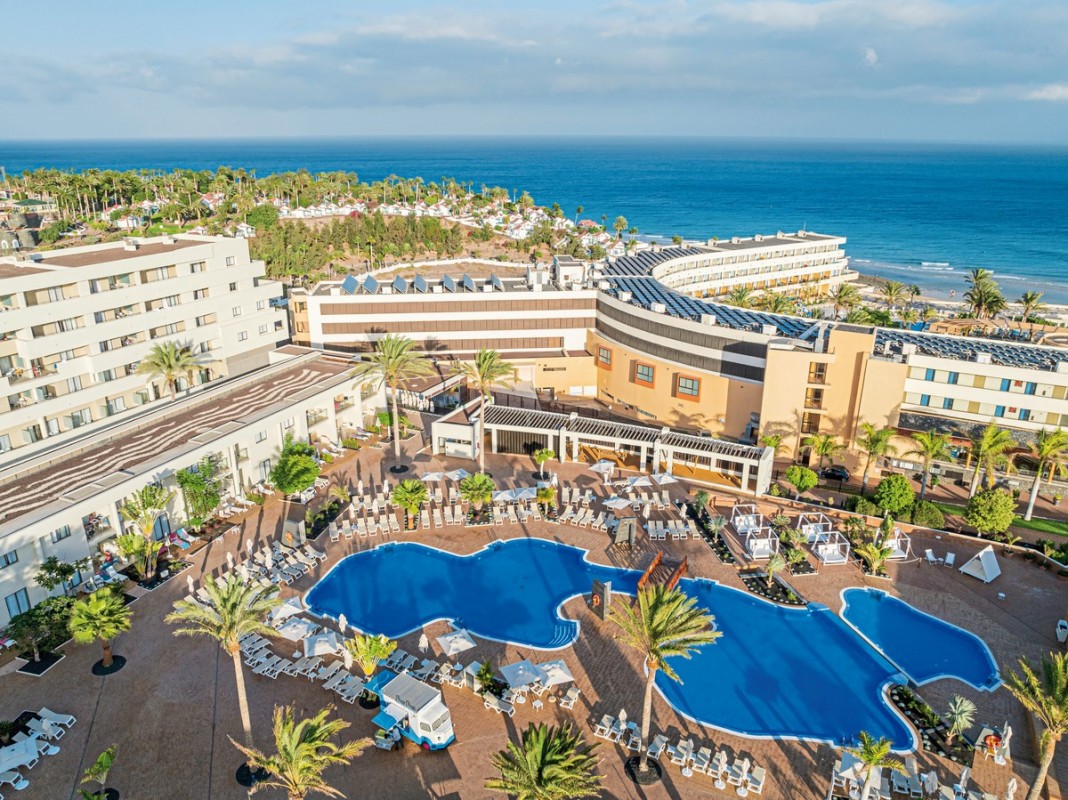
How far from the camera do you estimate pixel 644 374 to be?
58.0 meters

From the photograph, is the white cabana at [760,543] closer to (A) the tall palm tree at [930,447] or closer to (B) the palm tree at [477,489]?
(A) the tall palm tree at [930,447]

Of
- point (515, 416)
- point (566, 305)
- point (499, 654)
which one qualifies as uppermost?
point (566, 305)

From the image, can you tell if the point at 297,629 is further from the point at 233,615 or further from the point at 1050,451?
the point at 1050,451

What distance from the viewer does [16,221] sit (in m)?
125

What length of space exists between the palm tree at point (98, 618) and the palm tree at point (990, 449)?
44.8 meters

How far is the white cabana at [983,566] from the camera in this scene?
35.5 m

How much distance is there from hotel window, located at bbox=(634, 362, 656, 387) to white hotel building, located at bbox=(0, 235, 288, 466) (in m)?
31.4

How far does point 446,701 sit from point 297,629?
771cm

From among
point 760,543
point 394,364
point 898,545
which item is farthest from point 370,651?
point 898,545

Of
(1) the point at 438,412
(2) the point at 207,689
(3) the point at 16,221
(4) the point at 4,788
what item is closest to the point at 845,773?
(2) the point at 207,689

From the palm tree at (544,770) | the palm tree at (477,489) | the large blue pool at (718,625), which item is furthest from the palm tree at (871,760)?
the palm tree at (477,489)

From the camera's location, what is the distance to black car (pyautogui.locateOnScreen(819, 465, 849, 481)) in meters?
48.1

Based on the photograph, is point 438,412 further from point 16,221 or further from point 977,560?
point 16,221

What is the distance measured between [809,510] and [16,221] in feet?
476
